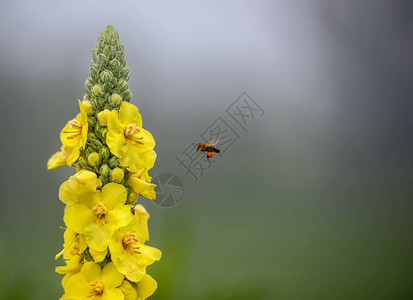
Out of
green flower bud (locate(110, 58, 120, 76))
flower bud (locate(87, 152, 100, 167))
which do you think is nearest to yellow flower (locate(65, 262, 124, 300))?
flower bud (locate(87, 152, 100, 167))

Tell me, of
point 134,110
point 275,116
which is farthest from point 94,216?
point 275,116

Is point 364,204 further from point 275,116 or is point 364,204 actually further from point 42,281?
point 42,281

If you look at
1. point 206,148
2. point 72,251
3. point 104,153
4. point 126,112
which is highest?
point 206,148

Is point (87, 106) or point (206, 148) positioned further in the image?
point (206, 148)

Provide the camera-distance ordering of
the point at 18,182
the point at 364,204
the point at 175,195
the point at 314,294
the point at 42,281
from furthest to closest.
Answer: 1. the point at 364,204
2. the point at 18,182
3. the point at 314,294
4. the point at 42,281
5. the point at 175,195

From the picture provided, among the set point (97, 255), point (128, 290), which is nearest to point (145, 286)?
point (128, 290)

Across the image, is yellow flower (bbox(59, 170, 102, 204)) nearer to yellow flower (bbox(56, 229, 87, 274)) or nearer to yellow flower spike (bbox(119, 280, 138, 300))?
yellow flower (bbox(56, 229, 87, 274))

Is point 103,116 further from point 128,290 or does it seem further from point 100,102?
point 128,290
